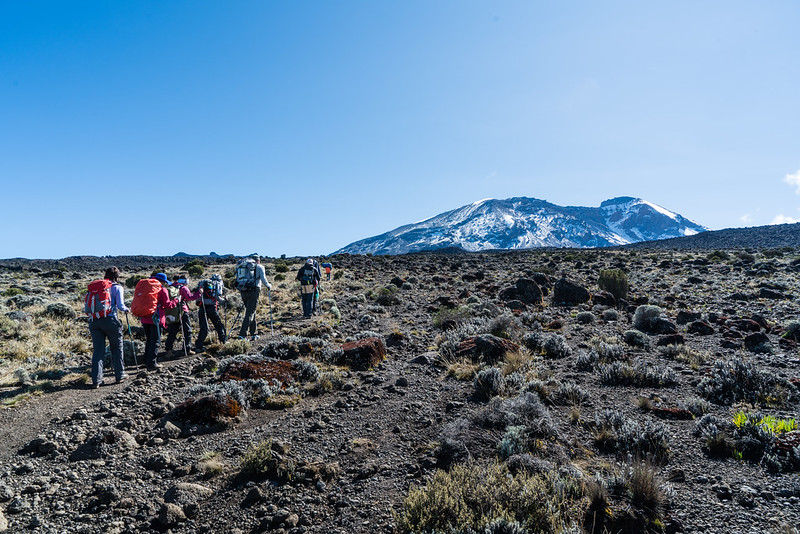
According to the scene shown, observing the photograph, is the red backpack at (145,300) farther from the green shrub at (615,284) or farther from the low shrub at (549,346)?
the green shrub at (615,284)

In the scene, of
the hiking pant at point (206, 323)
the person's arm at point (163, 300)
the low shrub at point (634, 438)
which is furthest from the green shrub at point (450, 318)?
the person's arm at point (163, 300)

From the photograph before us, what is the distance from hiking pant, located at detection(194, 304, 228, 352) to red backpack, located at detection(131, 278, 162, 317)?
1630 mm

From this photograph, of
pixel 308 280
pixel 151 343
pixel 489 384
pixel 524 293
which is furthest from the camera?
pixel 524 293

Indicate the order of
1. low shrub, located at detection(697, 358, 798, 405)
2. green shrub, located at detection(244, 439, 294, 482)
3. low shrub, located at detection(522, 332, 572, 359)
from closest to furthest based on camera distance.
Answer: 1. green shrub, located at detection(244, 439, 294, 482)
2. low shrub, located at detection(697, 358, 798, 405)
3. low shrub, located at detection(522, 332, 572, 359)

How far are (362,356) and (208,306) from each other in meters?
4.05

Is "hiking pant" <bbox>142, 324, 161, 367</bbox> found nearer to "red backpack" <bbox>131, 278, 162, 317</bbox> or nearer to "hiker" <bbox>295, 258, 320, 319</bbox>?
"red backpack" <bbox>131, 278, 162, 317</bbox>

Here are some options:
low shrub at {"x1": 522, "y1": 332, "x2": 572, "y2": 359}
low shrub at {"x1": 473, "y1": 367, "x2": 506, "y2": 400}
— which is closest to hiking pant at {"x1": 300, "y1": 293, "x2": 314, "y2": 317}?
low shrub at {"x1": 522, "y1": 332, "x2": 572, "y2": 359}

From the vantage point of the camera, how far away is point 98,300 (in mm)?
6602

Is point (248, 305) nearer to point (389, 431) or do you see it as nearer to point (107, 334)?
point (107, 334)

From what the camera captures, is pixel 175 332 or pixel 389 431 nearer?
pixel 389 431

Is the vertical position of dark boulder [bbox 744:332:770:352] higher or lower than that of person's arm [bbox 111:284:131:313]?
lower

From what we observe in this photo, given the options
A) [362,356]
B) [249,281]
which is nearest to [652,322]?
[362,356]

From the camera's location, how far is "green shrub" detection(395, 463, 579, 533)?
3076 millimetres

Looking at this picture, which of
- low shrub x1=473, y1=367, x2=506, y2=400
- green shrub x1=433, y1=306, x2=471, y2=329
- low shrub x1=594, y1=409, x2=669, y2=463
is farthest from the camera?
green shrub x1=433, y1=306, x2=471, y2=329
